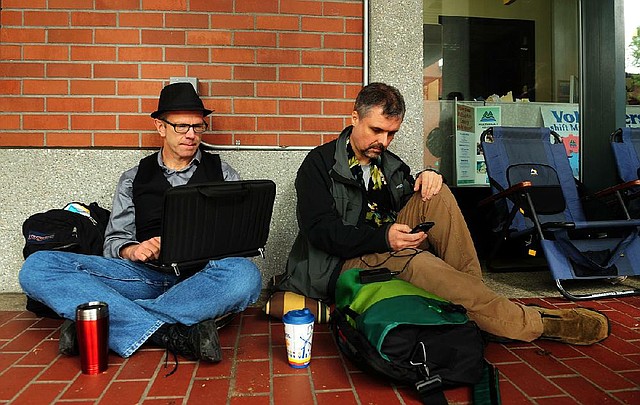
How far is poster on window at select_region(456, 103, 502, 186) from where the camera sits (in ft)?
15.4

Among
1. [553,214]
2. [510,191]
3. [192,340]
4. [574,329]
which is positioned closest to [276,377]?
[192,340]

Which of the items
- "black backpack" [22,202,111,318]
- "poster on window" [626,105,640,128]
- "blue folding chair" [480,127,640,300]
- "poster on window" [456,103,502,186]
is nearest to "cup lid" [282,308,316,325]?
"black backpack" [22,202,111,318]

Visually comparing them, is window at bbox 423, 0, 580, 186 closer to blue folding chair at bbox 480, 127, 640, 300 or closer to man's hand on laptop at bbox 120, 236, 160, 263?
blue folding chair at bbox 480, 127, 640, 300

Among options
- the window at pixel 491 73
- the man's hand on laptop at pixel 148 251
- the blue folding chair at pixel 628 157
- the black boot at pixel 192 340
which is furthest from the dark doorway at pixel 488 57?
the black boot at pixel 192 340

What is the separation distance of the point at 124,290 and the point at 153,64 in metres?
1.53

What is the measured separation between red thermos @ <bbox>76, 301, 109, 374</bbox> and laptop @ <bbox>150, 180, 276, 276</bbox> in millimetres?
338

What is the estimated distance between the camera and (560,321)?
101 inches

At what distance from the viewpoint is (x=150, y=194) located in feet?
9.35

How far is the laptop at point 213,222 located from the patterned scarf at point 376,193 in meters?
0.54

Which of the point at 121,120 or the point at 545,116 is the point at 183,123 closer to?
the point at 121,120

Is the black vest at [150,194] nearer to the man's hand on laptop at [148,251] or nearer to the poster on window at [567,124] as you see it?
the man's hand on laptop at [148,251]

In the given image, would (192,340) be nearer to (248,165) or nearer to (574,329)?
(248,165)

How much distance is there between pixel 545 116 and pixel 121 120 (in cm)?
353

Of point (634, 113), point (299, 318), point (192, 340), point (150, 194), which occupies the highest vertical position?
point (634, 113)
